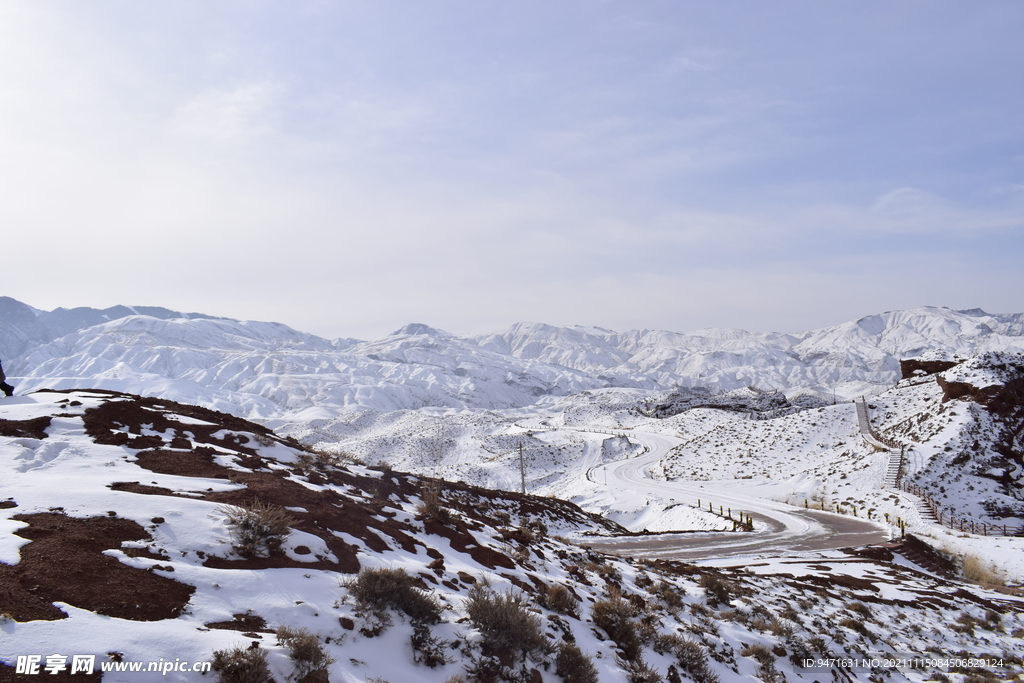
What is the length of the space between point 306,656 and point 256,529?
9.84ft

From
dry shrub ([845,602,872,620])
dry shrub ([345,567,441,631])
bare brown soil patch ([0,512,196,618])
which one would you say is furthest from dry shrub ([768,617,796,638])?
bare brown soil patch ([0,512,196,618])

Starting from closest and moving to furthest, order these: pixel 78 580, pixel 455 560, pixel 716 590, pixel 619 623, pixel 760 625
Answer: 1. pixel 78 580
2. pixel 619 623
3. pixel 455 560
4. pixel 760 625
5. pixel 716 590

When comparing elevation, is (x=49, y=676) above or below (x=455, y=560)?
above

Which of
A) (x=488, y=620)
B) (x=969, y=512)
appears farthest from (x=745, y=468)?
(x=488, y=620)

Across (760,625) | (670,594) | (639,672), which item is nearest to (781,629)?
(760,625)

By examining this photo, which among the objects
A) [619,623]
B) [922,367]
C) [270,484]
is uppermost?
[922,367]

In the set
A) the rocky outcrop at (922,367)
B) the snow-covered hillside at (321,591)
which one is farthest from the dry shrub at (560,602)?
the rocky outcrop at (922,367)

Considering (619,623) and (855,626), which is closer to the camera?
(619,623)

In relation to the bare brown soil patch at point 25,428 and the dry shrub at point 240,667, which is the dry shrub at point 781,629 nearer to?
the dry shrub at point 240,667

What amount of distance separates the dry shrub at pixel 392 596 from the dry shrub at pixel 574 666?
6.73 feet

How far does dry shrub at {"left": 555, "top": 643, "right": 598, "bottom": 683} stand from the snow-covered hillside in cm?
3

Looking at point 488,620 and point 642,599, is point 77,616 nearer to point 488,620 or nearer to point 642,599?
point 488,620

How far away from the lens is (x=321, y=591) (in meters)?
7.58

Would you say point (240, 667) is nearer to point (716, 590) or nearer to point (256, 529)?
point (256, 529)
